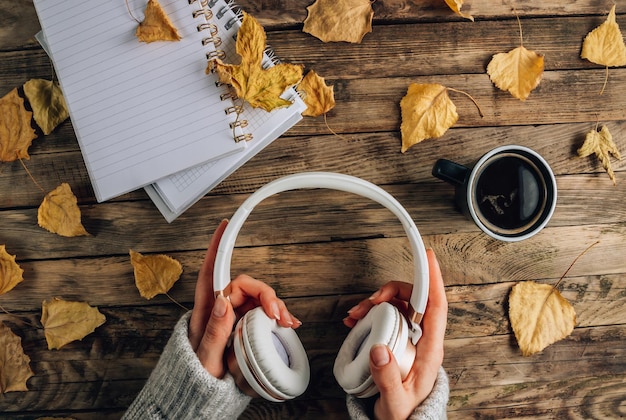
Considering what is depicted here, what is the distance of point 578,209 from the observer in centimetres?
82

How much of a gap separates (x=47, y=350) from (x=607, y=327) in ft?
2.87

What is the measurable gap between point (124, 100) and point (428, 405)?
0.59m

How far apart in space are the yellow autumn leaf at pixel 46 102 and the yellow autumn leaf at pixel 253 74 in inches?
9.2

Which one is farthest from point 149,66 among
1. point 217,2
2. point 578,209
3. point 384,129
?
point 578,209

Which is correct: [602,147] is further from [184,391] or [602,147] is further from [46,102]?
[46,102]

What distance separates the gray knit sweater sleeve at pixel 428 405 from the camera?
2.17ft

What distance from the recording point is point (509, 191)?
28.2 inches

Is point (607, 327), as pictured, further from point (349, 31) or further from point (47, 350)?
point (47, 350)

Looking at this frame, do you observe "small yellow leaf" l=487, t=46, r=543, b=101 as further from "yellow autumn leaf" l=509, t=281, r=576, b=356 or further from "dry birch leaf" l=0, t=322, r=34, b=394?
"dry birch leaf" l=0, t=322, r=34, b=394

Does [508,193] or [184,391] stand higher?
[508,193]

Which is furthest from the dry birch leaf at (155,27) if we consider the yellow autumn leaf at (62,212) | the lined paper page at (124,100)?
the yellow autumn leaf at (62,212)

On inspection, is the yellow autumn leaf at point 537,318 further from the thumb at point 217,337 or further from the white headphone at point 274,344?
the thumb at point 217,337

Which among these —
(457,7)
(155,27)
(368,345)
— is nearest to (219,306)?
(368,345)

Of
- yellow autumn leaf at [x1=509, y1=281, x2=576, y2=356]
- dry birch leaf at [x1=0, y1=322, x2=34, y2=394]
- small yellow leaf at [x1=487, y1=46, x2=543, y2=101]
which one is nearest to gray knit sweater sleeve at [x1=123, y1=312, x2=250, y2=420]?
dry birch leaf at [x1=0, y1=322, x2=34, y2=394]
